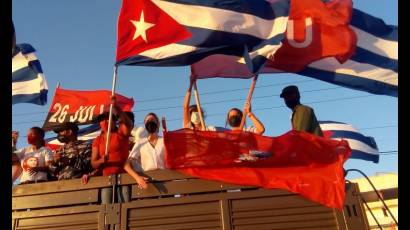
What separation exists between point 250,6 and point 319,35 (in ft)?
4.14

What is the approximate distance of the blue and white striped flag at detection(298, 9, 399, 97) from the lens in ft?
19.8

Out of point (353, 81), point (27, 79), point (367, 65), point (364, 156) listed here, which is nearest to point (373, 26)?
point (367, 65)

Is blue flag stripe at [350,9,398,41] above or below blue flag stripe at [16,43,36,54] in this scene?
below

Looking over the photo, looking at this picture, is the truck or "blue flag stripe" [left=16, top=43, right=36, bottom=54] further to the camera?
"blue flag stripe" [left=16, top=43, right=36, bottom=54]

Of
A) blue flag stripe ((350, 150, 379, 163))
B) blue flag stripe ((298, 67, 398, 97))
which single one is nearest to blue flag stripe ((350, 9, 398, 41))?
blue flag stripe ((298, 67, 398, 97))

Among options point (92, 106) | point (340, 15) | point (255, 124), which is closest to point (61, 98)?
point (92, 106)

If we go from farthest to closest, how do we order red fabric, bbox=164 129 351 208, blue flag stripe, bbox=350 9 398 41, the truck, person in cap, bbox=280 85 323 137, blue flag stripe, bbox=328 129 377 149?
blue flag stripe, bbox=328 129 377 149
blue flag stripe, bbox=350 9 398 41
person in cap, bbox=280 85 323 137
red fabric, bbox=164 129 351 208
the truck

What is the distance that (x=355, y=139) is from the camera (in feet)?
37.5

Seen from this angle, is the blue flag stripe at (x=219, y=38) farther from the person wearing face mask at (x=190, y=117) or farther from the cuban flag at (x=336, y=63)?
the person wearing face mask at (x=190, y=117)

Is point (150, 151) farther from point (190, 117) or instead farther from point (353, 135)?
point (353, 135)

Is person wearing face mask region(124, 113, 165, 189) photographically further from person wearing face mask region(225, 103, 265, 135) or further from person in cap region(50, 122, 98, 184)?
person wearing face mask region(225, 103, 265, 135)

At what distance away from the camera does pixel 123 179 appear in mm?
4012

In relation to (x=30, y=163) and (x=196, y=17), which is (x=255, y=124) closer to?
(x=196, y=17)

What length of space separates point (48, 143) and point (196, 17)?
242 inches
